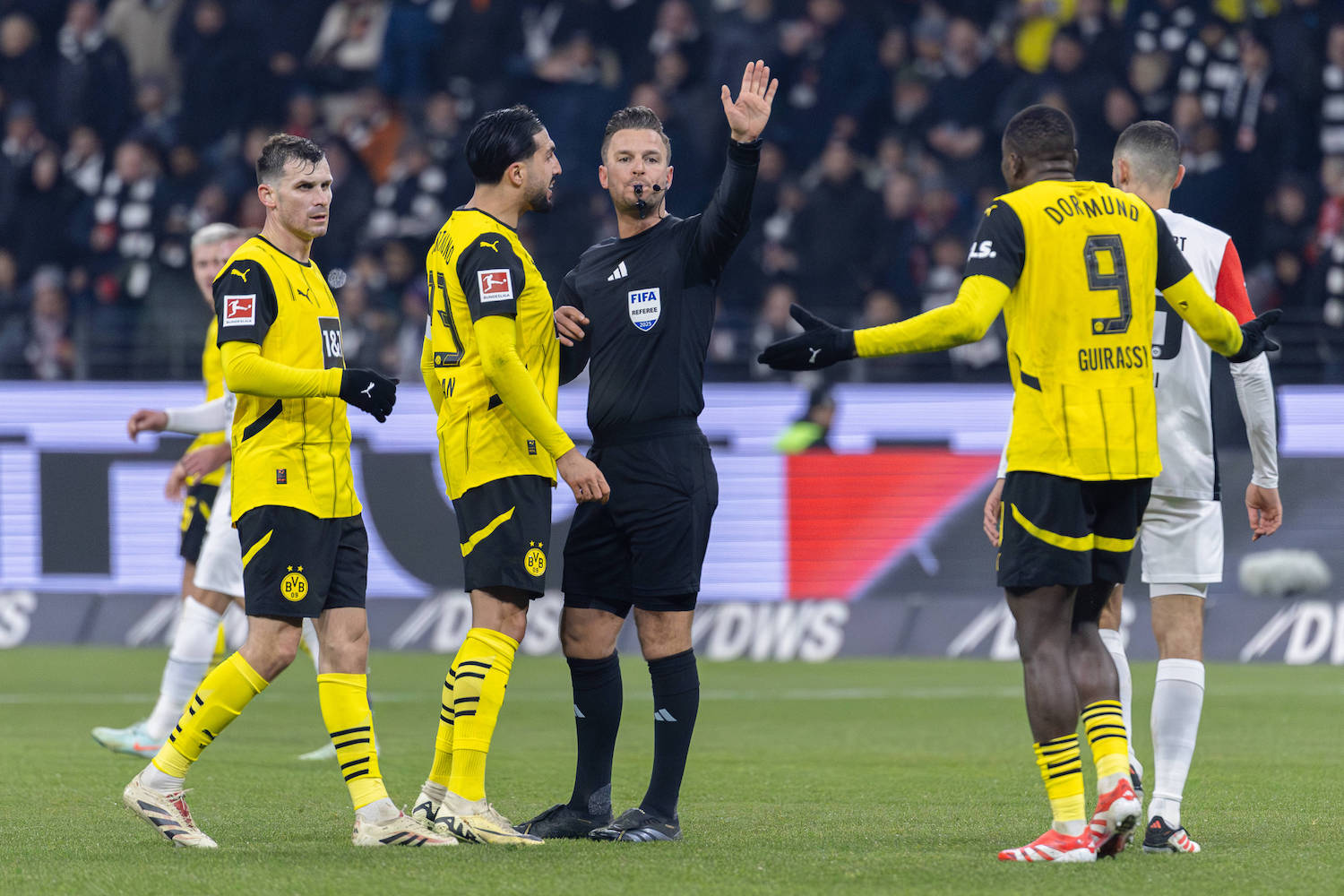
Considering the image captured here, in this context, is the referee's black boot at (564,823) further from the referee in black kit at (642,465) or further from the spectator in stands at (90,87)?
the spectator in stands at (90,87)

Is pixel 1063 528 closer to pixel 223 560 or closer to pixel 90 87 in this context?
pixel 223 560

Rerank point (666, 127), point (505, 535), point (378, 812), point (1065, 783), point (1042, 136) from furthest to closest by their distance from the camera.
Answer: point (666, 127) < point (505, 535) < point (378, 812) < point (1042, 136) < point (1065, 783)

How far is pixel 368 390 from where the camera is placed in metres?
5.32

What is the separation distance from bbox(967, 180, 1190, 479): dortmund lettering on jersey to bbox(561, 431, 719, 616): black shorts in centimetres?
112

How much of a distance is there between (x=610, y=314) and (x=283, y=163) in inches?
45.0

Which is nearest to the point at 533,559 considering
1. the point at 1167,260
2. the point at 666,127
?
the point at 1167,260

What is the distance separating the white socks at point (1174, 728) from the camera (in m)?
5.46

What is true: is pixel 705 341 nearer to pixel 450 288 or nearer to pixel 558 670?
pixel 450 288

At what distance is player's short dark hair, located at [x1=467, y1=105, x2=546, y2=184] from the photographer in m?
5.72

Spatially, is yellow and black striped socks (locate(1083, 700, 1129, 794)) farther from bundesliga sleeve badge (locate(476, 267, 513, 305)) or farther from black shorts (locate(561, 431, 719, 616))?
bundesliga sleeve badge (locate(476, 267, 513, 305))

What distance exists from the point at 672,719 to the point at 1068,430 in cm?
163

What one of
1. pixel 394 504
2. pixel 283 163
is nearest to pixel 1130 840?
pixel 283 163

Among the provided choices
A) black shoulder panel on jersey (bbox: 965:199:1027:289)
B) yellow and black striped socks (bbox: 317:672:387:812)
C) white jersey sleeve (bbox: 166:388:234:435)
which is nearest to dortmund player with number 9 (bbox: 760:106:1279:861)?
black shoulder panel on jersey (bbox: 965:199:1027:289)

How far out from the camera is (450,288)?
223 inches
